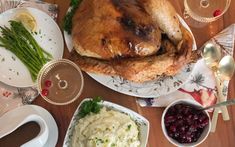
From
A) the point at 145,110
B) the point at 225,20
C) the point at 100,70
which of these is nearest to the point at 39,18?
the point at 100,70

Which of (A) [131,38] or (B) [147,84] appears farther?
(B) [147,84]

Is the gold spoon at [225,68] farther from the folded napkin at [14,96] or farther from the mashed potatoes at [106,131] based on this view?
the folded napkin at [14,96]

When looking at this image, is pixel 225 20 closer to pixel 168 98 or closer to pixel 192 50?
pixel 192 50

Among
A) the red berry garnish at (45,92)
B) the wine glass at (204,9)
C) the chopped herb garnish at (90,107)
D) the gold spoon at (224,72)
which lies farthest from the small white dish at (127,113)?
the wine glass at (204,9)

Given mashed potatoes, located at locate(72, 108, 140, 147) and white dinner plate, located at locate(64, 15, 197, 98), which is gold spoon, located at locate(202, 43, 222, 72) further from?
mashed potatoes, located at locate(72, 108, 140, 147)

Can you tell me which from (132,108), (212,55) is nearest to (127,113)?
(132,108)

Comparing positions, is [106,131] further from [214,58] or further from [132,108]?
[214,58]
